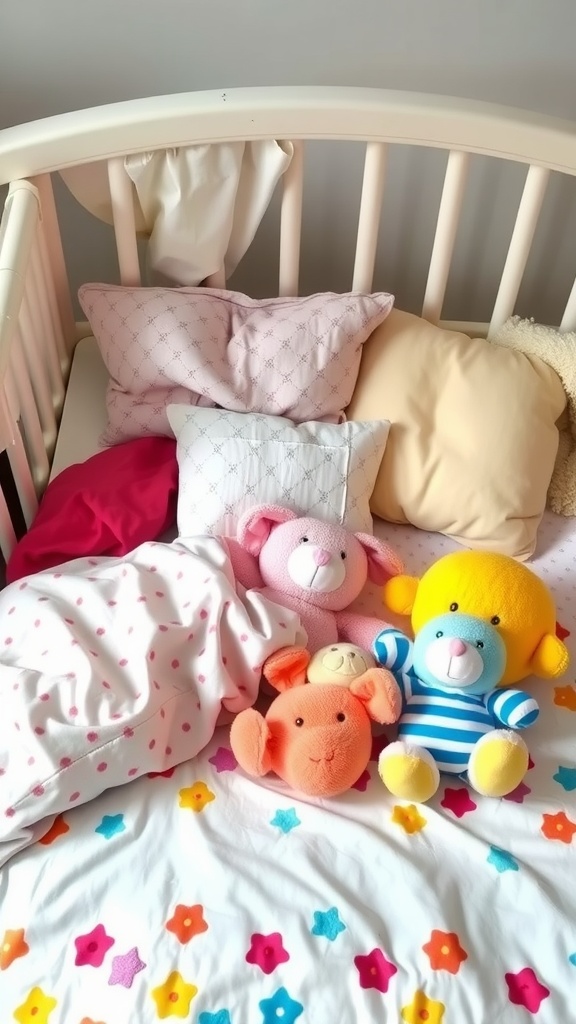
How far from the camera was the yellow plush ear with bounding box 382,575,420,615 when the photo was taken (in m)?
1.12

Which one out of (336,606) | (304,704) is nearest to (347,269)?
(336,606)

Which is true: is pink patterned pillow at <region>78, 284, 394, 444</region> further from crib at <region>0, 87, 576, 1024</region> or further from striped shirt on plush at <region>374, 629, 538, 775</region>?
striped shirt on plush at <region>374, 629, 538, 775</region>

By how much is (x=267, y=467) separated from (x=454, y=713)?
1.27 feet

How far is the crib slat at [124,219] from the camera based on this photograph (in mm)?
1147

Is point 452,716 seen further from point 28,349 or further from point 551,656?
point 28,349

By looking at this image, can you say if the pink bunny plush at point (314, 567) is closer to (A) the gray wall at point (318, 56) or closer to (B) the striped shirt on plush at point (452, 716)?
(B) the striped shirt on plush at point (452, 716)

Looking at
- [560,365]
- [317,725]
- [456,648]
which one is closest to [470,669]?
[456,648]

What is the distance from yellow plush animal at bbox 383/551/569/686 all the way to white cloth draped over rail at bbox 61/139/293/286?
54 cm

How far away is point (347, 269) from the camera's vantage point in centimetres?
147

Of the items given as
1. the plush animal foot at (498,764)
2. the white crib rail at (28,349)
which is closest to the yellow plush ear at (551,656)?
the plush animal foot at (498,764)

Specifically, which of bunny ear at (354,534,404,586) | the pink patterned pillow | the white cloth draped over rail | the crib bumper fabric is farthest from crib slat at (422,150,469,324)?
the crib bumper fabric

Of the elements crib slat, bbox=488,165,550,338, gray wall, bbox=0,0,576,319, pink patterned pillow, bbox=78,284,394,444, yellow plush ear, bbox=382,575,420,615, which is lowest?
yellow plush ear, bbox=382,575,420,615

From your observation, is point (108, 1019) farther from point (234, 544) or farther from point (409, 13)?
point (409, 13)

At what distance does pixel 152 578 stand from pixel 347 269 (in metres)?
0.68
